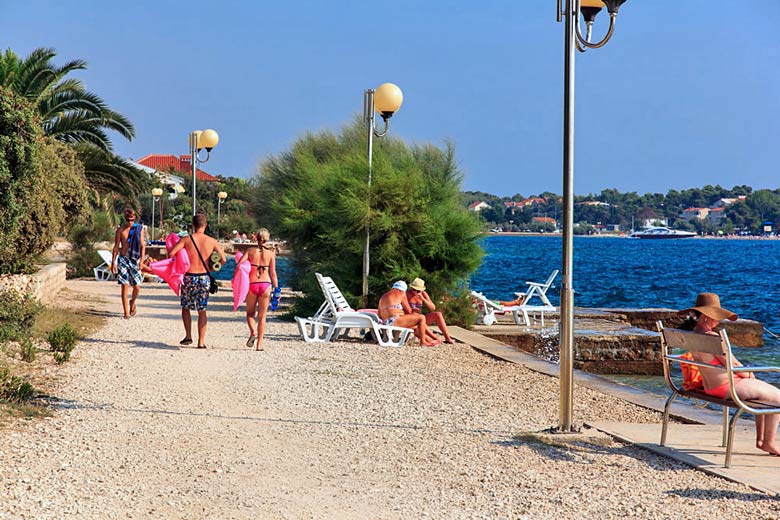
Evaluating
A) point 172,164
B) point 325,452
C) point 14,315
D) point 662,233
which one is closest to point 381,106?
point 14,315

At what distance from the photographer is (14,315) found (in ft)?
35.8

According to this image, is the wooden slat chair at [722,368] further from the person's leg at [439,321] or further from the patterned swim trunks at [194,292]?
the person's leg at [439,321]

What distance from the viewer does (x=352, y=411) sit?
8289mm

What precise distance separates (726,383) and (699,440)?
0.77 metres

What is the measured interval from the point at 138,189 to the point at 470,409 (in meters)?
19.3

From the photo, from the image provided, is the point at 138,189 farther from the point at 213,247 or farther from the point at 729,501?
the point at 729,501

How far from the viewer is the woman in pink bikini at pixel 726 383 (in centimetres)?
647

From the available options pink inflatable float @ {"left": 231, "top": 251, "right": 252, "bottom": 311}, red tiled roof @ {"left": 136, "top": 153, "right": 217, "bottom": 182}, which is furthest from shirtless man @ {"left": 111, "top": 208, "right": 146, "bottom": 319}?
red tiled roof @ {"left": 136, "top": 153, "right": 217, "bottom": 182}

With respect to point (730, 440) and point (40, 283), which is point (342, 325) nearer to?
point (40, 283)

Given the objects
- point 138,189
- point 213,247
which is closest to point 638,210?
point 138,189

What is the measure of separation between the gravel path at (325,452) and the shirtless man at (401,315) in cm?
275

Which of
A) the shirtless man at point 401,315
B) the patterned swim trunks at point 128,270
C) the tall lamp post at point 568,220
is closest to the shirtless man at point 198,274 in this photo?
the shirtless man at point 401,315

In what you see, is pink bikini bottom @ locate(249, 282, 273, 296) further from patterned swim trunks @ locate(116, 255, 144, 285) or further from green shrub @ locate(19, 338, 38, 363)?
patterned swim trunks @ locate(116, 255, 144, 285)

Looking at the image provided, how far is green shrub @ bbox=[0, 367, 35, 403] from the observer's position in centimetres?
761
